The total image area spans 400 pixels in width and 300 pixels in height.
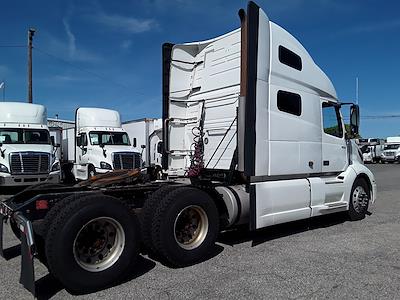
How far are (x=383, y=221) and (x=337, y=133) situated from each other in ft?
7.48

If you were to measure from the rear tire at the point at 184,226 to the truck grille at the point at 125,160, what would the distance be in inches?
439

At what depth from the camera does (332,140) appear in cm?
844

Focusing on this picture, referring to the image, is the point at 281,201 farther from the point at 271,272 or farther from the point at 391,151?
the point at 391,151

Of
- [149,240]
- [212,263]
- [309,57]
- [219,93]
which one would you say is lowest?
[212,263]

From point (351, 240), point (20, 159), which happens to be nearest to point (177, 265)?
point (351, 240)

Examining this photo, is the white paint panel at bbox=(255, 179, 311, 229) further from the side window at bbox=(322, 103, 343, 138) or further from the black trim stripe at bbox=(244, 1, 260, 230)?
the side window at bbox=(322, 103, 343, 138)

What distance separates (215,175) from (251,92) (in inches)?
78.5

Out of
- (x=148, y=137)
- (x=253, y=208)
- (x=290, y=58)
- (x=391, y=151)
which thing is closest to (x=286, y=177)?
(x=253, y=208)

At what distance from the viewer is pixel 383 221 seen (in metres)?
9.04

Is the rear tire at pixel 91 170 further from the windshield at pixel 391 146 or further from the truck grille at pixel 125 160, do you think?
the windshield at pixel 391 146

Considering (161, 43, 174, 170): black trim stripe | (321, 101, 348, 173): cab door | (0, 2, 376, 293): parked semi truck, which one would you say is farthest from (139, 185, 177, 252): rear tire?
(321, 101, 348, 173): cab door

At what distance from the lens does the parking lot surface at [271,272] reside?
464 centimetres

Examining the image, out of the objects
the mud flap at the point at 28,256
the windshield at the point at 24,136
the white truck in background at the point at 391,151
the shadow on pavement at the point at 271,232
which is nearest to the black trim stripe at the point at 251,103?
the shadow on pavement at the point at 271,232

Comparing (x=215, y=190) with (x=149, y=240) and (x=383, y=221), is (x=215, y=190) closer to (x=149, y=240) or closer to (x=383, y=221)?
(x=149, y=240)
